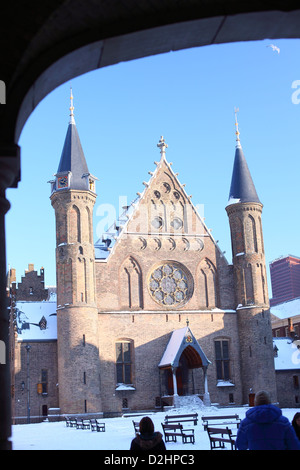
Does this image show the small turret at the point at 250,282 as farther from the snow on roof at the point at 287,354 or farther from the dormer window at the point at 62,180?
the dormer window at the point at 62,180

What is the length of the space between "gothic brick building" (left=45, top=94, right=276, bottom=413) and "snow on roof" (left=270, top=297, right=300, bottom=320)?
2449cm

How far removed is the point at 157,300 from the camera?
149 ft

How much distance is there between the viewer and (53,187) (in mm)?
44594

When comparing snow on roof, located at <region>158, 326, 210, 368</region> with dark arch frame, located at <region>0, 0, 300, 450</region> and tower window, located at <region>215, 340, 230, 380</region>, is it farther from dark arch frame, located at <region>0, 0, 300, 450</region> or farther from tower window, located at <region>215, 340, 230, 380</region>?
dark arch frame, located at <region>0, 0, 300, 450</region>

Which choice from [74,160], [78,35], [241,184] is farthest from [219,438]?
[241,184]

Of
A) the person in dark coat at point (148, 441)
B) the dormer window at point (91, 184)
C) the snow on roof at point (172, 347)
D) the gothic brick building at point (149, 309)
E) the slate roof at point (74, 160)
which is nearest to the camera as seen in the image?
the person in dark coat at point (148, 441)

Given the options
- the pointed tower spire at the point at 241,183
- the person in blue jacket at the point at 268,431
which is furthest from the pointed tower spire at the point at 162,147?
the person in blue jacket at the point at 268,431

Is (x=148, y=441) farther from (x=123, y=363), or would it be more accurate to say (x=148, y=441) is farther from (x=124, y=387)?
(x=123, y=363)

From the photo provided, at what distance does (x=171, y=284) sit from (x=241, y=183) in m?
9.61

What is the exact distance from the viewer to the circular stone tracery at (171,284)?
150ft

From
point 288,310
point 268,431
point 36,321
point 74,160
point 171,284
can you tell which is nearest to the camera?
point 268,431

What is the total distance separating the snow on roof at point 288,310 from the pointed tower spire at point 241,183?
24895 millimetres
